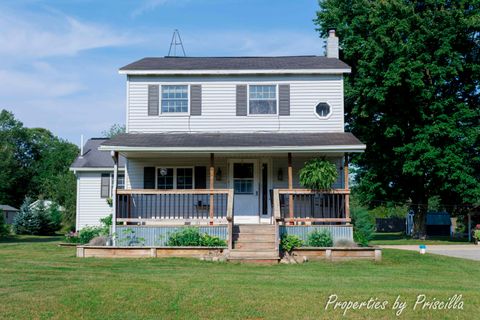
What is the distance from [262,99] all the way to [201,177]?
3.28m

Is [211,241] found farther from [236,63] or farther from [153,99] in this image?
[236,63]

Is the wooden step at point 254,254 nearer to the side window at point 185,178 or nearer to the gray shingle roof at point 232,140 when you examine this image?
the gray shingle roof at point 232,140

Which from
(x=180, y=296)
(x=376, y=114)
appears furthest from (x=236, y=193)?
(x=376, y=114)

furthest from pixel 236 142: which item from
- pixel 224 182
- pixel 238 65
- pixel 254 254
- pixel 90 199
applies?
pixel 90 199

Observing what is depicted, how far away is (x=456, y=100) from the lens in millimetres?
27469

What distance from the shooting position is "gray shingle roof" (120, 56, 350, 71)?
18.4 m

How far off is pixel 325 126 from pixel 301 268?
6.76 metres

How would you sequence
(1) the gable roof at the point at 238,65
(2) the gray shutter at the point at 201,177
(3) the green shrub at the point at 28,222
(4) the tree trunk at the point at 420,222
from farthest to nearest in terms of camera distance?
(3) the green shrub at the point at 28,222
(4) the tree trunk at the point at 420,222
(1) the gable roof at the point at 238,65
(2) the gray shutter at the point at 201,177

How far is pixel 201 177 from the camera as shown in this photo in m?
18.1

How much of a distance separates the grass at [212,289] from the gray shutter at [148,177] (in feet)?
16.7

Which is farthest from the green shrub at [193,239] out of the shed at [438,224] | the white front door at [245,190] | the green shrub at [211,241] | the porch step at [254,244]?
the shed at [438,224]

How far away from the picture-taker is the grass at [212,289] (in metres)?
8.20

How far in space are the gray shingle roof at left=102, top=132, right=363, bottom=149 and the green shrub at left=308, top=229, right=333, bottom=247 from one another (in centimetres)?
257

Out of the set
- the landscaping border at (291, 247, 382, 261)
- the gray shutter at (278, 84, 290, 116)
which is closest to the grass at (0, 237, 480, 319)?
the landscaping border at (291, 247, 382, 261)
